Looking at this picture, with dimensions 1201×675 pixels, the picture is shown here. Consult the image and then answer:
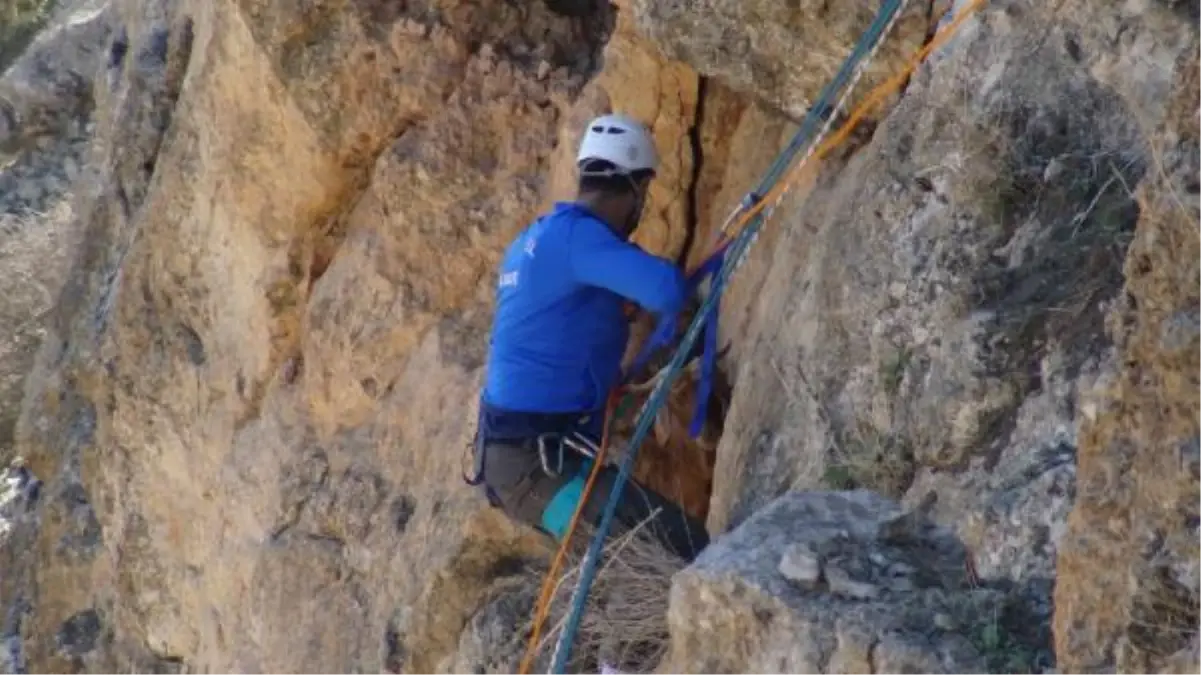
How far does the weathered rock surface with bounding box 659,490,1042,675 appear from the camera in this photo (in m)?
3.23

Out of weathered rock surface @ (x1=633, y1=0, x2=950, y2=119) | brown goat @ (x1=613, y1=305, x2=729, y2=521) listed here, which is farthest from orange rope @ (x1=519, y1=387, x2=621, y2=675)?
weathered rock surface @ (x1=633, y1=0, x2=950, y2=119)

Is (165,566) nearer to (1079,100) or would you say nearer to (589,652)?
(589,652)

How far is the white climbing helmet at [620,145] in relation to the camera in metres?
5.38

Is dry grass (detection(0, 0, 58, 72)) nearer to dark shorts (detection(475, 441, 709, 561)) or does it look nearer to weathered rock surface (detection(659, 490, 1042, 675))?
dark shorts (detection(475, 441, 709, 561))

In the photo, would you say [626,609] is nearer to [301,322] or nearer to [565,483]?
[565,483]

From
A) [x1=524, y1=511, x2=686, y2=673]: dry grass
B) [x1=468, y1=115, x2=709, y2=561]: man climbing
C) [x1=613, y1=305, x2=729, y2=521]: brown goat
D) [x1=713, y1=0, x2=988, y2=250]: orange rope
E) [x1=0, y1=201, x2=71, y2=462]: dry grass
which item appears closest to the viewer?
[x1=713, y1=0, x2=988, y2=250]: orange rope

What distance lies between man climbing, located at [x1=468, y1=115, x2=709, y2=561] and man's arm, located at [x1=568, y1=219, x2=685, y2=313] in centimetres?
3

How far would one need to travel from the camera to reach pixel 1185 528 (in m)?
2.49

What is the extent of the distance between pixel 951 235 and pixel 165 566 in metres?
7.01

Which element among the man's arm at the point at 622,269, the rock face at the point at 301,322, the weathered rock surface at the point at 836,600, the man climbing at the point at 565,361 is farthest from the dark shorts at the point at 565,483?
the weathered rock surface at the point at 836,600

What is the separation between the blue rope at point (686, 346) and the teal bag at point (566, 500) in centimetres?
18

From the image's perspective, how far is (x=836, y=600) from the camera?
3.44 metres

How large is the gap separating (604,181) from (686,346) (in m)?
Answer: 0.75

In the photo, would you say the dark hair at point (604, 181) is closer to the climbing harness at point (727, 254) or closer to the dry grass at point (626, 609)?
the climbing harness at point (727, 254)
